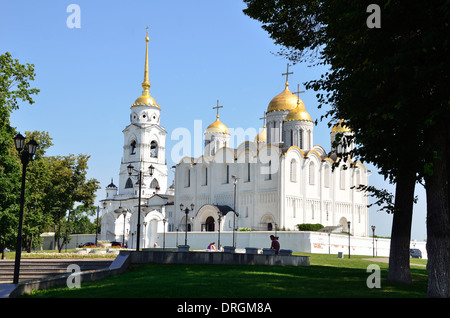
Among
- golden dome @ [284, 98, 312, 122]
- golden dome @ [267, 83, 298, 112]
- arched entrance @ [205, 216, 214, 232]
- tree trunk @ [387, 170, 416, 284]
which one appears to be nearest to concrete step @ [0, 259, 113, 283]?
tree trunk @ [387, 170, 416, 284]

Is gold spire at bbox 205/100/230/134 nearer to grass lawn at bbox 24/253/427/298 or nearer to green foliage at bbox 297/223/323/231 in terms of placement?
green foliage at bbox 297/223/323/231

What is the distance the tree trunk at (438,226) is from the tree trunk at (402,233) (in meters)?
2.76

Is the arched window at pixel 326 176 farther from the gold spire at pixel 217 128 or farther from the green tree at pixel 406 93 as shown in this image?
the green tree at pixel 406 93

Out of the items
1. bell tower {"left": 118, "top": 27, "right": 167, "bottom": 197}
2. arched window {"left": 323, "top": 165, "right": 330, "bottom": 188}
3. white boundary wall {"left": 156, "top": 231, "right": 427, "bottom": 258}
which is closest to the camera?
white boundary wall {"left": 156, "top": 231, "right": 427, "bottom": 258}

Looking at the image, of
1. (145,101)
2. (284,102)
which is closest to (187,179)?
(284,102)

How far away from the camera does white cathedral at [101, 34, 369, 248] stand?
55.3m

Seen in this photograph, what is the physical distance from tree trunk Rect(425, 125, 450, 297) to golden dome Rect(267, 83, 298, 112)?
4933 cm

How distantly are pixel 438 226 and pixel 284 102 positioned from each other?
50083mm

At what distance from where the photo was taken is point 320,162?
58438 mm

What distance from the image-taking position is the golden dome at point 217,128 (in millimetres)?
69500

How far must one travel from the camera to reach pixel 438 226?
12258 millimetres

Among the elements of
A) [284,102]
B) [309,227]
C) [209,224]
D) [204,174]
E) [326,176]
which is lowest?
[309,227]

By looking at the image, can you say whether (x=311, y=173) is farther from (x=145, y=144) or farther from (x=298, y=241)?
(x=145, y=144)

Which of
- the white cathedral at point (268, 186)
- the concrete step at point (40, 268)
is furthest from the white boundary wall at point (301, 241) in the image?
the concrete step at point (40, 268)
